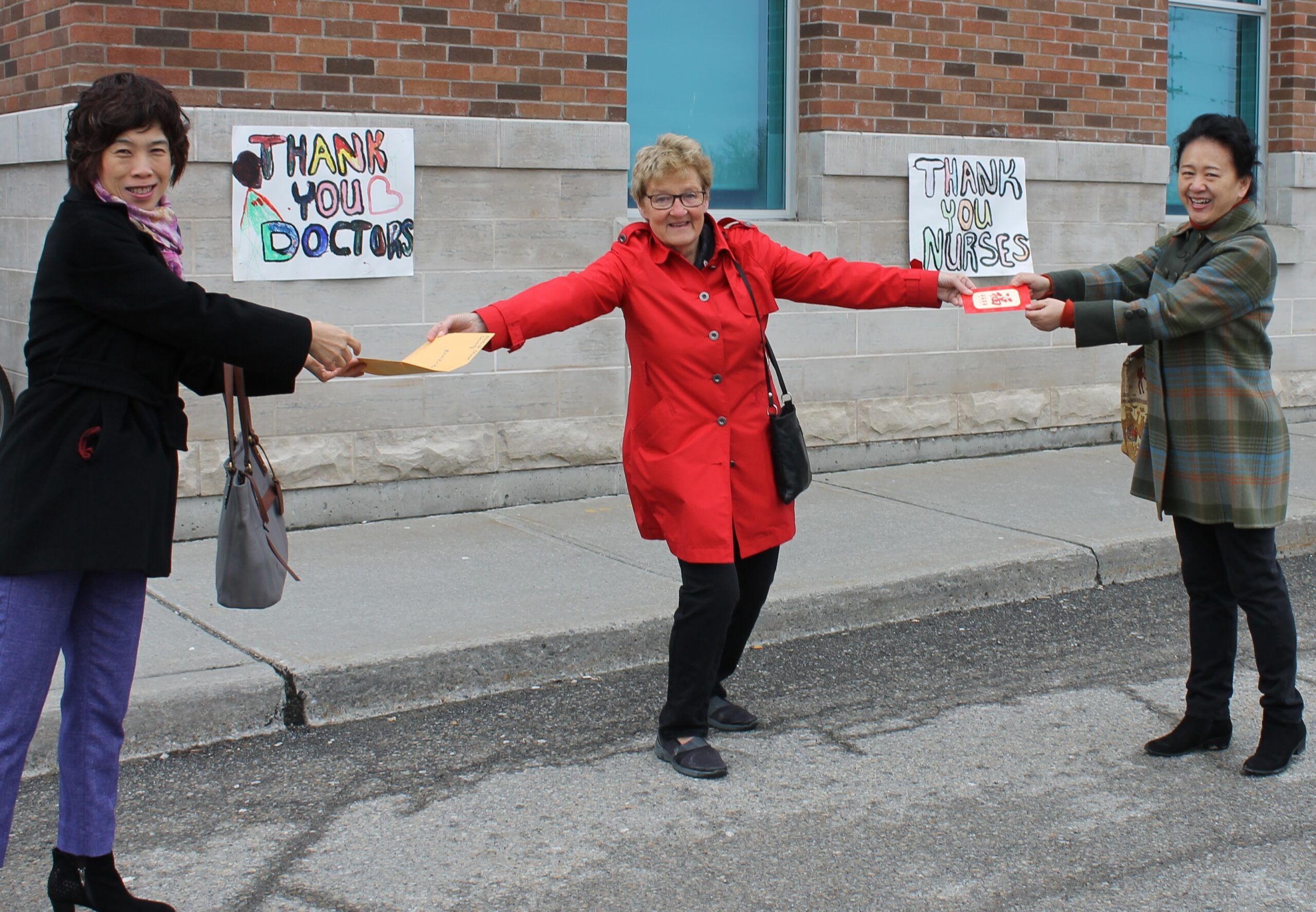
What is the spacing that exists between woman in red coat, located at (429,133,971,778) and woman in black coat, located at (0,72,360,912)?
1.14 meters

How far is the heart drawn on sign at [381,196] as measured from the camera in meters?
6.93

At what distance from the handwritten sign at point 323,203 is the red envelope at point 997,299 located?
3373 millimetres

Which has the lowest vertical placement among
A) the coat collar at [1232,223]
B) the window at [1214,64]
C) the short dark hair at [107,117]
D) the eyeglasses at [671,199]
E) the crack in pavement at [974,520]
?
the crack in pavement at [974,520]

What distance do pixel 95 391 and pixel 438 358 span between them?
0.91m

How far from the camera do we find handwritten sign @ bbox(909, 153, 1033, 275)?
8492 mm

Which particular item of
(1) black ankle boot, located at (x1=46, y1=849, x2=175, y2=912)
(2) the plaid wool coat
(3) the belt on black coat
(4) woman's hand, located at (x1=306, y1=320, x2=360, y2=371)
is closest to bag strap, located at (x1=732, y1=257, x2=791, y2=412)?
(2) the plaid wool coat

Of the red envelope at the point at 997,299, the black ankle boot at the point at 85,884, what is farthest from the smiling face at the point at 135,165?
the red envelope at the point at 997,299

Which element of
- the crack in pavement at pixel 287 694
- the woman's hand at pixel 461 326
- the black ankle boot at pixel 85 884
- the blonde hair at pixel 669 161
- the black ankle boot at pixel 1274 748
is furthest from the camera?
the crack in pavement at pixel 287 694

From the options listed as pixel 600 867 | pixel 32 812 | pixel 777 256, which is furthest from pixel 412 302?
pixel 600 867

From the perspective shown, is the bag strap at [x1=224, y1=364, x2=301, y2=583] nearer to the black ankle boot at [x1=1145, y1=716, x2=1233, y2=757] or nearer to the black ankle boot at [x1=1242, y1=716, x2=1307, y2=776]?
the black ankle boot at [x1=1145, y1=716, x2=1233, y2=757]

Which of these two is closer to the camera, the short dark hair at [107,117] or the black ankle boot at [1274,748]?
the short dark hair at [107,117]

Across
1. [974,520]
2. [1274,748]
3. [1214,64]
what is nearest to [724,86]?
[974,520]

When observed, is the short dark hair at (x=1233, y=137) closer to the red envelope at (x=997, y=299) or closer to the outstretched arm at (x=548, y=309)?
the red envelope at (x=997, y=299)

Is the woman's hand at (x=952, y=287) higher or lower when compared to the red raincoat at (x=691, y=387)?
higher
